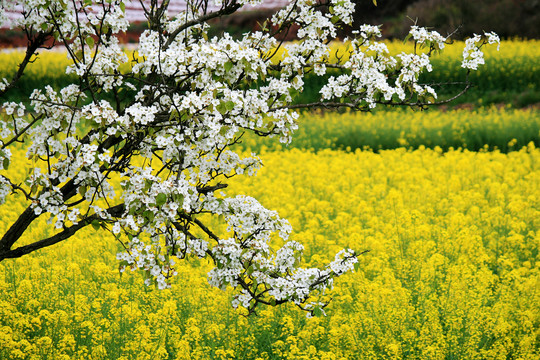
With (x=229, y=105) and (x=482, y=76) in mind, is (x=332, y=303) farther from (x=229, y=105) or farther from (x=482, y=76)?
(x=482, y=76)

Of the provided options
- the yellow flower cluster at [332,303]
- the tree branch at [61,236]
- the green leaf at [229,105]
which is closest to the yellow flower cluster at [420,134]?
the yellow flower cluster at [332,303]

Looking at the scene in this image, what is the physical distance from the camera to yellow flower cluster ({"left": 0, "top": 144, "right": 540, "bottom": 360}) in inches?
185

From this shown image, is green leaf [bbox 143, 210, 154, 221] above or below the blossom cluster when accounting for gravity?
below

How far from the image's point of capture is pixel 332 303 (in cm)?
550

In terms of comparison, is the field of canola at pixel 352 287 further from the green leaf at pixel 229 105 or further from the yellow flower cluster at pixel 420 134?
the yellow flower cluster at pixel 420 134

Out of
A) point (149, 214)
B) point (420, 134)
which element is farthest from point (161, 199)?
point (420, 134)

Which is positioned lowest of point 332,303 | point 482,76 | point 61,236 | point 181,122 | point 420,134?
point 332,303

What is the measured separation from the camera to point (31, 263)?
5.99m

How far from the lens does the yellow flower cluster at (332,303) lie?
469 cm

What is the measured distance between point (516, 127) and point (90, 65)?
1165 cm

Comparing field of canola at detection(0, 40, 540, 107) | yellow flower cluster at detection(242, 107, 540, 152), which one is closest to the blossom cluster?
yellow flower cluster at detection(242, 107, 540, 152)

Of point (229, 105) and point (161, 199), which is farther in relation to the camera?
point (229, 105)

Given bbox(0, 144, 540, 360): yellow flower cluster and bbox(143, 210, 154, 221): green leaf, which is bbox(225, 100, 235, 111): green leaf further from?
bbox(0, 144, 540, 360): yellow flower cluster

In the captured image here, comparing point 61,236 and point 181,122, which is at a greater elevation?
point 181,122
